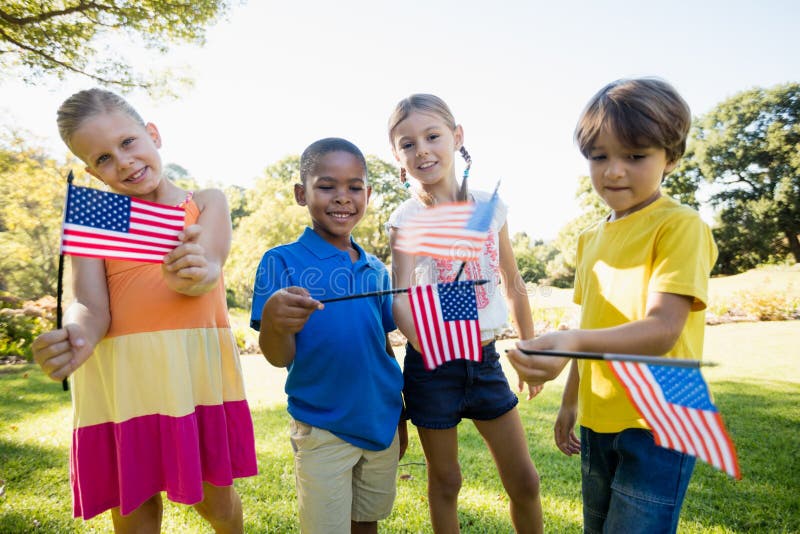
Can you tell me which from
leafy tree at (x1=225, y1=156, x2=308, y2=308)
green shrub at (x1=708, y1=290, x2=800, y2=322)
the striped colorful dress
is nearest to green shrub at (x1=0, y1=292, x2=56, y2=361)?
leafy tree at (x1=225, y1=156, x2=308, y2=308)

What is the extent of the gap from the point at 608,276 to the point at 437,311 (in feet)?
1.96

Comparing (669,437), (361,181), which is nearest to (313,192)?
(361,181)

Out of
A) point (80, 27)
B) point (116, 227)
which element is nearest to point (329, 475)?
point (116, 227)

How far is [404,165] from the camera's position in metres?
2.06

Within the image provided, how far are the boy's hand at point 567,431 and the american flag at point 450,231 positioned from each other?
802 mm

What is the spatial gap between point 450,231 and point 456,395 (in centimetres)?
72

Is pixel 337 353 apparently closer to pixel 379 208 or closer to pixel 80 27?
pixel 80 27

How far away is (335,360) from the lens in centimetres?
177

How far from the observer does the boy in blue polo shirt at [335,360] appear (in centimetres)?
171

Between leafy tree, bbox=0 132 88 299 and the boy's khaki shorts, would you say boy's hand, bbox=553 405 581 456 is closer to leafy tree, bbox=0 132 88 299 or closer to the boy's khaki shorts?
the boy's khaki shorts

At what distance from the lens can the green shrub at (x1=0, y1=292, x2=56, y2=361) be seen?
8.40 m

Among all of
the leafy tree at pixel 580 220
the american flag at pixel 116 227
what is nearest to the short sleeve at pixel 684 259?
the american flag at pixel 116 227

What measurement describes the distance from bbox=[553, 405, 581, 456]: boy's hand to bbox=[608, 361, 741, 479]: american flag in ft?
2.37

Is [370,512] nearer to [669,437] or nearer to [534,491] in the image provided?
[534,491]
